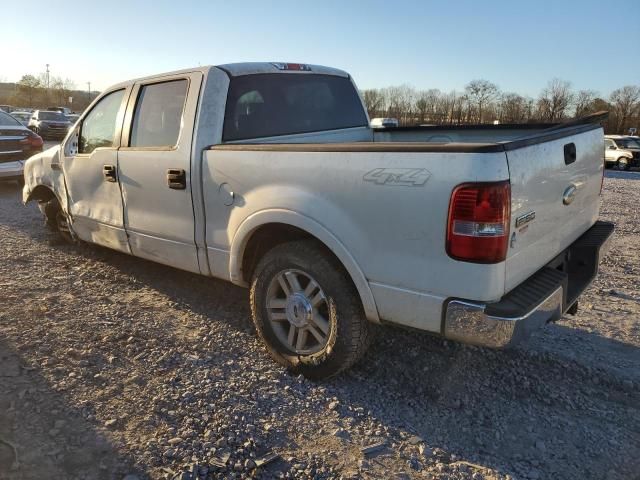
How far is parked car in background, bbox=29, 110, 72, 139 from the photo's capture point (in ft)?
82.5

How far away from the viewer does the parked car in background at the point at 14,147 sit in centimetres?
1008

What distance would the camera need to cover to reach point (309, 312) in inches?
125

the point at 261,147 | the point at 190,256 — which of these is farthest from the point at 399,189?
the point at 190,256

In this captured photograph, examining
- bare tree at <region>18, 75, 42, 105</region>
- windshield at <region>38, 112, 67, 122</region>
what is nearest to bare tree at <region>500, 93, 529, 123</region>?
windshield at <region>38, 112, 67, 122</region>

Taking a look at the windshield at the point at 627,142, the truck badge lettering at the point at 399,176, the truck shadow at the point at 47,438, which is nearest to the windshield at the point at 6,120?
the truck shadow at the point at 47,438

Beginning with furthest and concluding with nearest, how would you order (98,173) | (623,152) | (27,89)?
(27,89) → (623,152) → (98,173)

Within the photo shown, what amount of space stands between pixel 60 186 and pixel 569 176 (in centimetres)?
480

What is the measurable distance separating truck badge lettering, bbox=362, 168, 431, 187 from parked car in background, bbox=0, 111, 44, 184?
982 cm

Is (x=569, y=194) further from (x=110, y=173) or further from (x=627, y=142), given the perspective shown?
(x=627, y=142)

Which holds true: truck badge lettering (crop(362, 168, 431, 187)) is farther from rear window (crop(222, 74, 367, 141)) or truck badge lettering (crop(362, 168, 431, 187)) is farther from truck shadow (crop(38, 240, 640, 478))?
rear window (crop(222, 74, 367, 141))

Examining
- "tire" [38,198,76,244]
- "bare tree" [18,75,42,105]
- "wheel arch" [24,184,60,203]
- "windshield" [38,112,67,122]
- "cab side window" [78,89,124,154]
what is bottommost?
"tire" [38,198,76,244]

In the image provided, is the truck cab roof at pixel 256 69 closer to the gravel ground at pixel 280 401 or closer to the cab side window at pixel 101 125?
the cab side window at pixel 101 125

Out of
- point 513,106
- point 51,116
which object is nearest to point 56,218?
point 51,116

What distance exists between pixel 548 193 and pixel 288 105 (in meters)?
2.22
